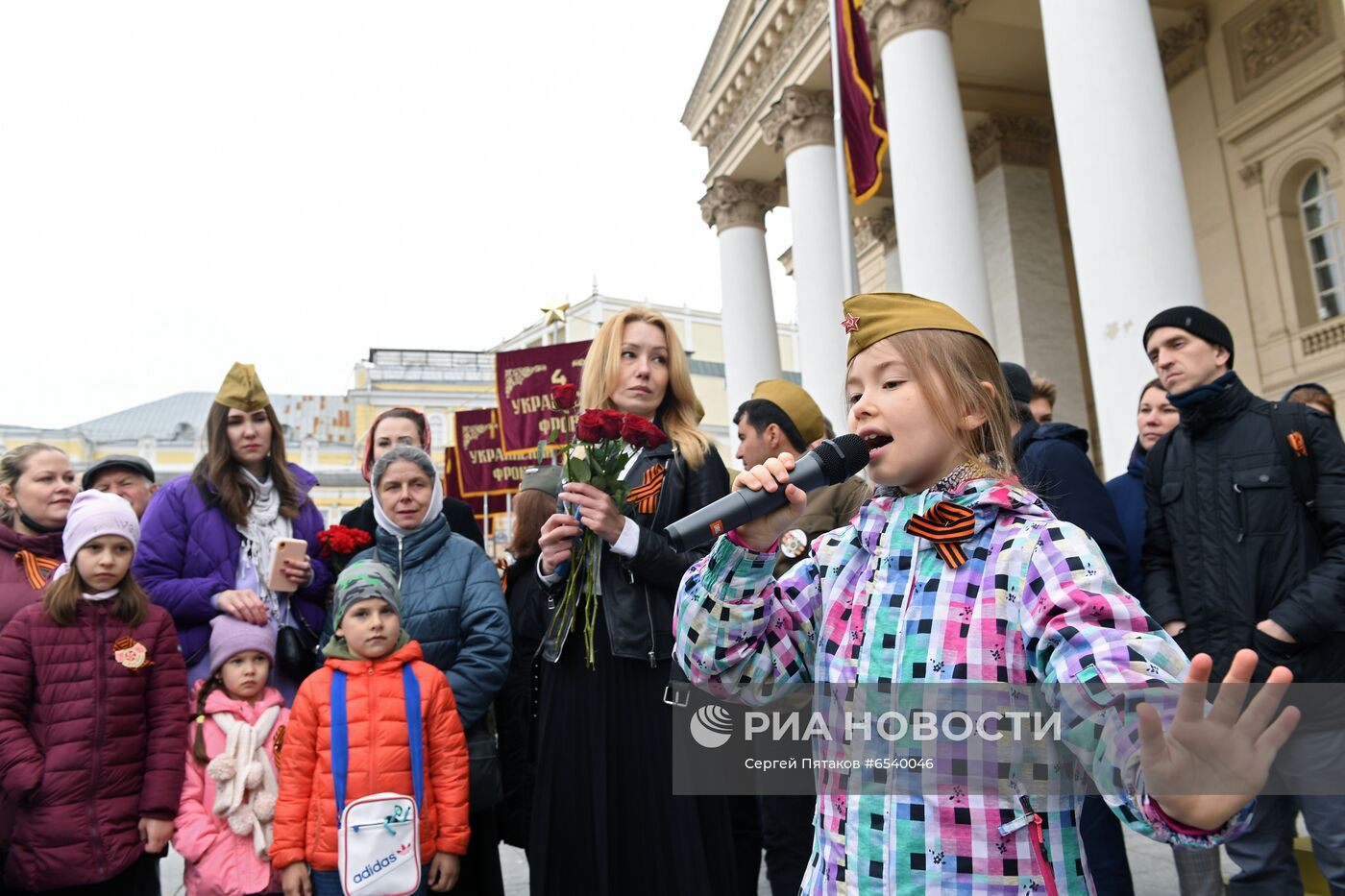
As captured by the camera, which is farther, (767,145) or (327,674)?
(767,145)

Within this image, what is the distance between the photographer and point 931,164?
10.1 m

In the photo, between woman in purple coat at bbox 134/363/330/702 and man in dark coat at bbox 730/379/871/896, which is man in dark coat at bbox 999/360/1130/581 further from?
woman in purple coat at bbox 134/363/330/702

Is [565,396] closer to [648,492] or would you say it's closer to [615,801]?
[648,492]

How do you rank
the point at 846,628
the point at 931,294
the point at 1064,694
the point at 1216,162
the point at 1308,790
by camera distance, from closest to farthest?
the point at 1064,694
the point at 846,628
the point at 1308,790
the point at 931,294
the point at 1216,162

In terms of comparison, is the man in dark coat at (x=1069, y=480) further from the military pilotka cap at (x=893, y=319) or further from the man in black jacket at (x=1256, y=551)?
the military pilotka cap at (x=893, y=319)

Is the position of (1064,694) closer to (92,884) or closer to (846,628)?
(846,628)

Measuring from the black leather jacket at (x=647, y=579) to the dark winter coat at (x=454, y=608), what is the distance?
1.68 ft

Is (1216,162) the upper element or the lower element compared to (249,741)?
upper

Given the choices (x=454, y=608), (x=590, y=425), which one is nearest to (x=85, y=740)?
(x=454, y=608)

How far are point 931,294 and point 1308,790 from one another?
7.43 m

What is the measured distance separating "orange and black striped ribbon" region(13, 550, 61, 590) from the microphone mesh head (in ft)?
13.2

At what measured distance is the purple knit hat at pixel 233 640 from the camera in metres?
3.77

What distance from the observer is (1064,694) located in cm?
126

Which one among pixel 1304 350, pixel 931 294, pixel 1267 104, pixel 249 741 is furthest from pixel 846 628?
pixel 1267 104
